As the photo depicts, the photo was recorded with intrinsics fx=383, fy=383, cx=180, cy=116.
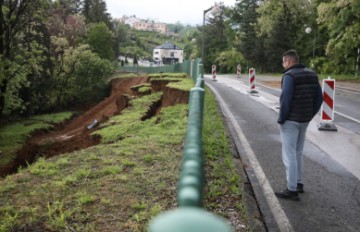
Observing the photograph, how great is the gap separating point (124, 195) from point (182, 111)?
827 centimetres

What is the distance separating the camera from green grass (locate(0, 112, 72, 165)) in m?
21.1

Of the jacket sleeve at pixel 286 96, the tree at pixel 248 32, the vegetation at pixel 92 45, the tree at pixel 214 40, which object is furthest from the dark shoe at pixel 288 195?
the tree at pixel 214 40

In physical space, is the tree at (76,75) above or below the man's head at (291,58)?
below

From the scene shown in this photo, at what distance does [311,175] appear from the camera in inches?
257

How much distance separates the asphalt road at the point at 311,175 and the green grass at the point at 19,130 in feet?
46.3

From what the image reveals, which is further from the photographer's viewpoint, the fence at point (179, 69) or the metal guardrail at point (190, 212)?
the fence at point (179, 69)

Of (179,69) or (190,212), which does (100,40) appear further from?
(190,212)

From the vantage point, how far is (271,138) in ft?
30.5

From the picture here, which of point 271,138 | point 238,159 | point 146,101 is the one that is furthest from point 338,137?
point 146,101

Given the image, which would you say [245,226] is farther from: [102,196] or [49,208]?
[49,208]

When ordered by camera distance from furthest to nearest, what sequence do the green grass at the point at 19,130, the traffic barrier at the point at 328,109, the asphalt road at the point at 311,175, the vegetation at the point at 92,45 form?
the vegetation at the point at 92,45, the green grass at the point at 19,130, the traffic barrier at the point at 328,109, the asphalt road at the point at 311,175

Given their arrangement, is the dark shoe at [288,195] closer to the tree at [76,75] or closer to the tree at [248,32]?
the tree at [76,75]

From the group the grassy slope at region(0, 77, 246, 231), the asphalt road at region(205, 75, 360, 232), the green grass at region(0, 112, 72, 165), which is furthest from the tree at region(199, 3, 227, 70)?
the grassy slope at region(0, 77, 246, 231)

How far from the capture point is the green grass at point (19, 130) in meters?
21.1
